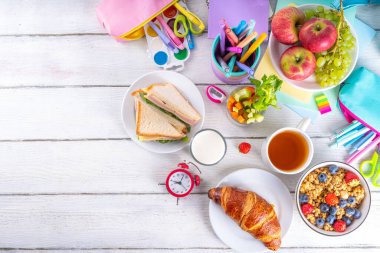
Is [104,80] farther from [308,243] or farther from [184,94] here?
[308,243]

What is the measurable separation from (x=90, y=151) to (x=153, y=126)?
23 centimetres

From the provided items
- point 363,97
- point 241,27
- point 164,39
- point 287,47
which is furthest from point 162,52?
point 363,97

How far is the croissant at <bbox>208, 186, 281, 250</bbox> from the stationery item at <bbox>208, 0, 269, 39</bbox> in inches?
18.1

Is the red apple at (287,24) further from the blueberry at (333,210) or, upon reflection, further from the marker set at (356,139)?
the blueberry at (333,210)

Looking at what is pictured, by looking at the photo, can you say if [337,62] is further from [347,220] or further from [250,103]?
[347,220]

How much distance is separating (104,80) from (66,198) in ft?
1.21

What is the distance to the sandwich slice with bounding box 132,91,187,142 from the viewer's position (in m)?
1.02

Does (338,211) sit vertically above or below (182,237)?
above

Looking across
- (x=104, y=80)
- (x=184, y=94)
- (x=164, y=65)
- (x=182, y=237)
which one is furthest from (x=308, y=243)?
(x=104, y=80)

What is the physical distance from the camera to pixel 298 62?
97 centimetres

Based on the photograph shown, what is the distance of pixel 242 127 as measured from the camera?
1.09 m

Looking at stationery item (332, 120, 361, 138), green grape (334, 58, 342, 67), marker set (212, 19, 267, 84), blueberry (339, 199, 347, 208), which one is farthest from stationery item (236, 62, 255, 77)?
blueberry (339, 199, 347, 208)

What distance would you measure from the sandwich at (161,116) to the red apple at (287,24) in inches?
12.1

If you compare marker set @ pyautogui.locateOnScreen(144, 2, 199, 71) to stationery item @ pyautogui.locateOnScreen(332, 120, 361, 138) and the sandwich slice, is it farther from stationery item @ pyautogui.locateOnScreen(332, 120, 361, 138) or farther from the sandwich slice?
stationery item @ pyautogui.locateOnScreen(332, 120, 361, 138)
